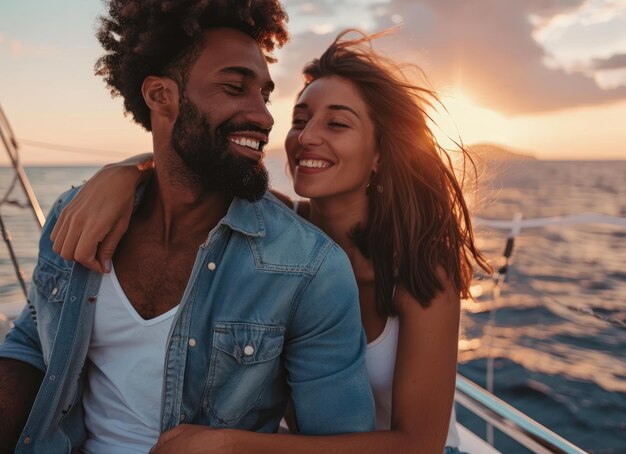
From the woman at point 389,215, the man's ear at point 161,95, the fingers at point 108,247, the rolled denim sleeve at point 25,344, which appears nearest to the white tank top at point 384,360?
the woman at point 389,215

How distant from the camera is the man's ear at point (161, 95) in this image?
2.02 metres

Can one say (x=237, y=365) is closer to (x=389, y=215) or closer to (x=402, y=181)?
(x=389, y=215)

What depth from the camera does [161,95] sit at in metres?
2.06

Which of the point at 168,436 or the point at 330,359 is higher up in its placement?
the point at 330,359

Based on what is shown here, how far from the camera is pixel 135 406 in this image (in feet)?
6.11

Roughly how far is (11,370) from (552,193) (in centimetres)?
4703

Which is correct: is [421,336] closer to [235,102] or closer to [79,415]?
[235,102]

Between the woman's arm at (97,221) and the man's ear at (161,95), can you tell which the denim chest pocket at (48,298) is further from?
the man's ear at (161,95)

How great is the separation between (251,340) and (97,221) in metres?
0.63

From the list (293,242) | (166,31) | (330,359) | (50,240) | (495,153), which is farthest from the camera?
(495,153)

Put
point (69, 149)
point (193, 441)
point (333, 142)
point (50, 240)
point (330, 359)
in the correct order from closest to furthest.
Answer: point (193, 441) < point (330, 359) < point (50, 240) < point (333, 142) < point (69, 149)

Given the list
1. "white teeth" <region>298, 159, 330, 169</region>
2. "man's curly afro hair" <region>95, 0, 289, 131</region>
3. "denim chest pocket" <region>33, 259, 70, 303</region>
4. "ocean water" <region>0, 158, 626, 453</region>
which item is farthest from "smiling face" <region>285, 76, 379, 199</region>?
"denim chest pocket" <region>33, 259, 70, 303</region>

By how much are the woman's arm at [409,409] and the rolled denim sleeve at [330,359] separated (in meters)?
0.05

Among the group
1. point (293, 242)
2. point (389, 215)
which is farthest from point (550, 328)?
point (293, 242)
